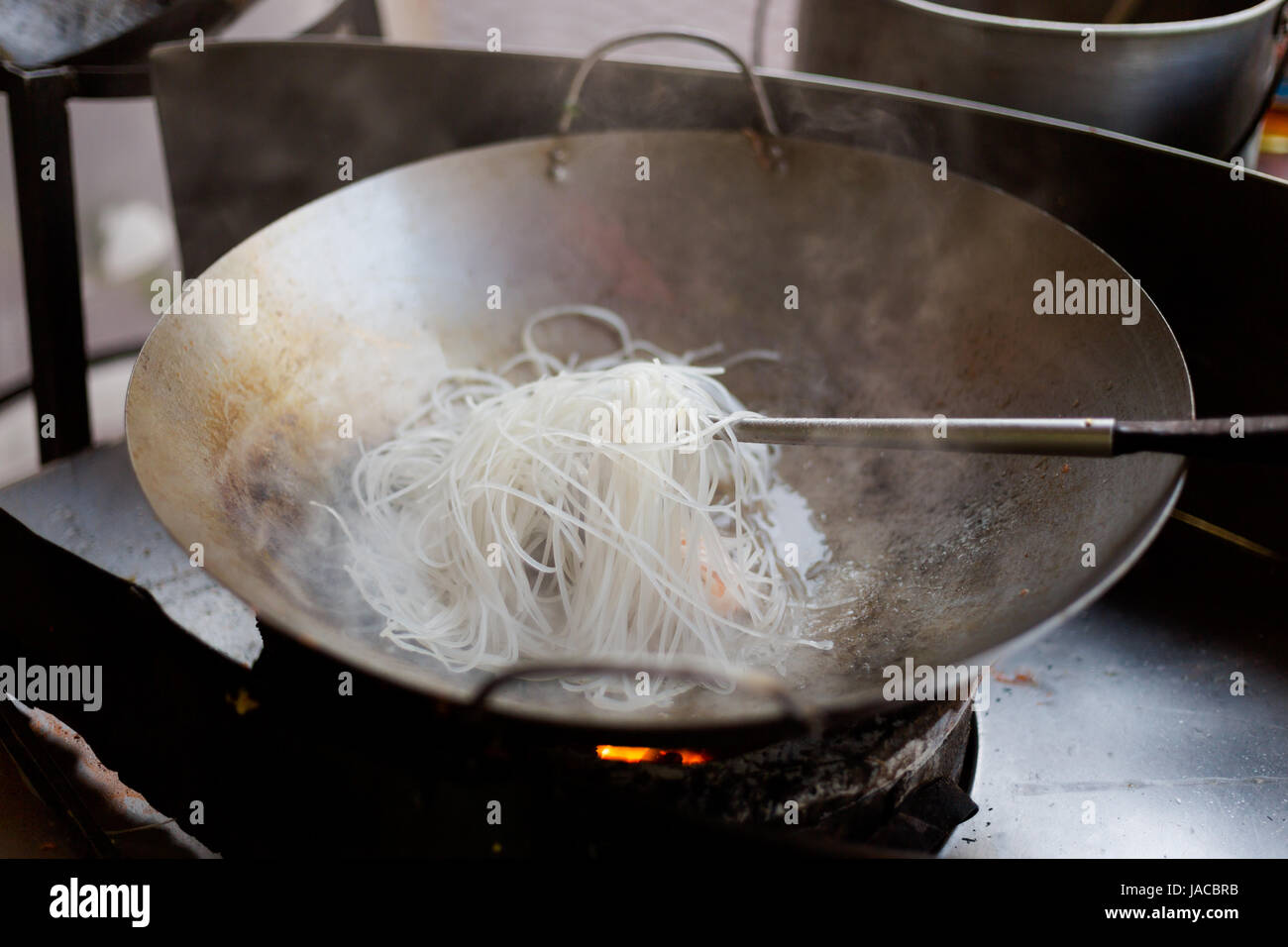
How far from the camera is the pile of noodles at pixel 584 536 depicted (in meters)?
1.61

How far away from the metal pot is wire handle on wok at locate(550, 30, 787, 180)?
1.17ft

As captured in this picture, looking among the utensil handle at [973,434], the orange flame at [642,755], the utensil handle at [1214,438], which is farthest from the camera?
the orange flame at [642,755]

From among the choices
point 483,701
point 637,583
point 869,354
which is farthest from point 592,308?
point 483,701

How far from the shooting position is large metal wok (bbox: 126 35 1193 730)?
56.5 inches

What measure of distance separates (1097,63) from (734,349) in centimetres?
92

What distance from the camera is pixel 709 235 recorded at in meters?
2.19

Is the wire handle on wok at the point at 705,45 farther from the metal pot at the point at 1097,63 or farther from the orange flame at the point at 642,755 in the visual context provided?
the orange flame at the point at 642,755

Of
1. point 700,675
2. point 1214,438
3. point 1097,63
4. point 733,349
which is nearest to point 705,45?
point 733,349

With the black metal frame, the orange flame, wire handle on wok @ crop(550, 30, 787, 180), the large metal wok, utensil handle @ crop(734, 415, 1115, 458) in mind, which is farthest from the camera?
the black metal frame

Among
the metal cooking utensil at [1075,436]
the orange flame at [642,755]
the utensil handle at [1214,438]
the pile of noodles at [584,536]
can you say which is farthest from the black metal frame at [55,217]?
the utensil handle at [1214,438]

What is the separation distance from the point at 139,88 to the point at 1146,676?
260cm

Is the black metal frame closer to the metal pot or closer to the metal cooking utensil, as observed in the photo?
the metal pot

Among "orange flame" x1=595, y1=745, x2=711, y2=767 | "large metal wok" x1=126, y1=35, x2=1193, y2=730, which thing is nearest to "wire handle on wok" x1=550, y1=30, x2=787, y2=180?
"large metal wok" x1=126, y1=35, x2=1193, y2=730

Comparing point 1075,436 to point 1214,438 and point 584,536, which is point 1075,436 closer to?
point 1214,438
